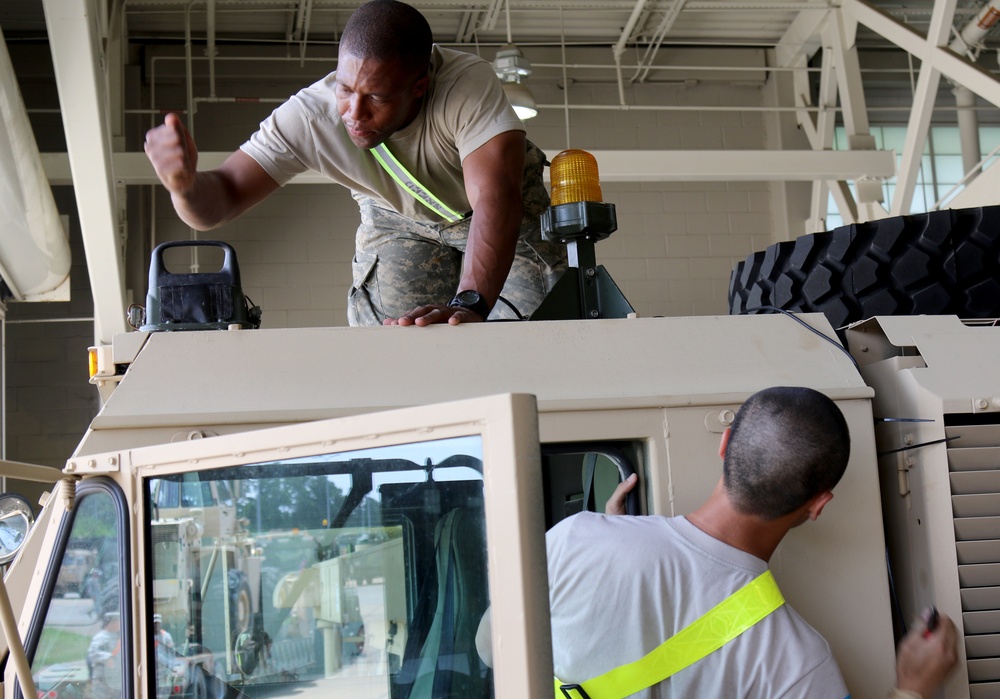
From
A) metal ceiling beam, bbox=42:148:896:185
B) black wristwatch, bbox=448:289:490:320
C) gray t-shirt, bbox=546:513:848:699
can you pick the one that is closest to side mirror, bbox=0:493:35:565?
black wristwatch, bbox=448:289:490:320

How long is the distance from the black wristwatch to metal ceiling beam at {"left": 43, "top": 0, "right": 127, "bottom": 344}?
3.71 meters

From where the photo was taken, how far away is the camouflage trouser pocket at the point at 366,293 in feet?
10.7

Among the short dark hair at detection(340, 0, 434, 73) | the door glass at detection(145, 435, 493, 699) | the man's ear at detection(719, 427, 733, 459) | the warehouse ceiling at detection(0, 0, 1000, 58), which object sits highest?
the warehouse ceiling at detection(0, 0, 1000, 58)

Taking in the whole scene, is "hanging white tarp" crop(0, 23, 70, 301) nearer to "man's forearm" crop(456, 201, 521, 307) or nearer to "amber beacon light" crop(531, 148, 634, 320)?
"man's forearm" crop(456, 201, 521, 307)

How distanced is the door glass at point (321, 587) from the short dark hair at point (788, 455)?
1.88 ft

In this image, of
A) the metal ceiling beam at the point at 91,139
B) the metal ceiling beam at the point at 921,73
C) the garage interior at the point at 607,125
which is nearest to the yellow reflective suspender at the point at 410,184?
the metal ceiling beam at the point at 91,139

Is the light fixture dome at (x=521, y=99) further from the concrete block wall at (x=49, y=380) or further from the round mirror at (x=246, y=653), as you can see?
the round mirror at (x=246, y=653)

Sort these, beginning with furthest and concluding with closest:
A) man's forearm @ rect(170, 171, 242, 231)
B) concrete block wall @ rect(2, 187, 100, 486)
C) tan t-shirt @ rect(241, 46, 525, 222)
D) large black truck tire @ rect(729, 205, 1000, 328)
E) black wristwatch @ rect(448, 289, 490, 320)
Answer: concrete block wall @ rect(2, 187, 100, 486)
tan t-shirt @ rect(241, 46, 525, 222)
man's forearm @ rect(170, 171, 242, 231)
large black truck tire @ rect(729, 205, 1000, 328)
black wristwatch @ rect(448, 289, 490, 320)

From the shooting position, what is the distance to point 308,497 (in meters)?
1.68

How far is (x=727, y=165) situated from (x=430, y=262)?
223 inches

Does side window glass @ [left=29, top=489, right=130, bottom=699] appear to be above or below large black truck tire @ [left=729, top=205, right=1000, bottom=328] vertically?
below

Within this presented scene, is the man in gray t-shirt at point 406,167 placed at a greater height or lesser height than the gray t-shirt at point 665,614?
greater

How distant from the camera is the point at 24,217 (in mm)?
6152

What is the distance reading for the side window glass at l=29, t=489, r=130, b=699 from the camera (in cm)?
180
